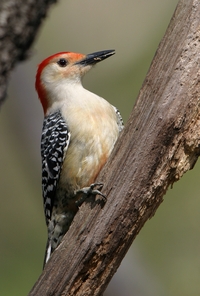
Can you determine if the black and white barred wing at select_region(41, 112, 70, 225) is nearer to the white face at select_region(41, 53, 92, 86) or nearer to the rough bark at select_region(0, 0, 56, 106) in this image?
the white face at select_region(41, 53, 92, 86)

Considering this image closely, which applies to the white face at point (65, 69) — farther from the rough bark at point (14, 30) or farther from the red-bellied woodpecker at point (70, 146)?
the rough bark at point (14, 30)

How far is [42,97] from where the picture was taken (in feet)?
21.2

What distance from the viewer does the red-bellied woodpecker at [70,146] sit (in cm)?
544

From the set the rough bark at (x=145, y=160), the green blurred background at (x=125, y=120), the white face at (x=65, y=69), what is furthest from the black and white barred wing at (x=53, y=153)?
the green blurred background at (x=125, y=120)

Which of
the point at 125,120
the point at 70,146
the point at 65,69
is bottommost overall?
the point at 70,146

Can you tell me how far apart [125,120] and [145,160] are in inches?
228

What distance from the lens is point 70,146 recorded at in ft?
18.4

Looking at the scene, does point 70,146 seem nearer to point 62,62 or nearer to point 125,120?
point 62,62

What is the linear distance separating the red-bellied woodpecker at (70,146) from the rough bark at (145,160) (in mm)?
963

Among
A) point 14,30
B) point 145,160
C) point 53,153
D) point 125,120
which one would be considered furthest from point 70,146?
point 125,120

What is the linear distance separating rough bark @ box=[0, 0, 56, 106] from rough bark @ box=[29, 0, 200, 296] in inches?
53.4

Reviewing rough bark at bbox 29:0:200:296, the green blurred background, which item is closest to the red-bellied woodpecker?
rough bark at bbox 29:0:200:296

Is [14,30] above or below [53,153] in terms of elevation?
above

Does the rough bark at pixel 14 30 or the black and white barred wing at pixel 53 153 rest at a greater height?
the rough bark at pixel 14 30
